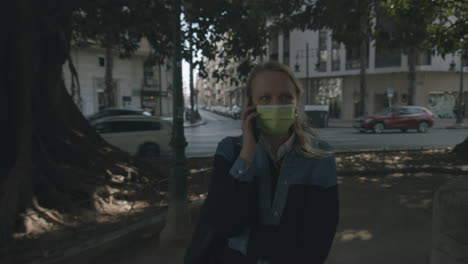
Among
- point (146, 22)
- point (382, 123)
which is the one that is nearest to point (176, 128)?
point (146, 22)

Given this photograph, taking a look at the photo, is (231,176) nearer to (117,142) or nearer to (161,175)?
(161,175)

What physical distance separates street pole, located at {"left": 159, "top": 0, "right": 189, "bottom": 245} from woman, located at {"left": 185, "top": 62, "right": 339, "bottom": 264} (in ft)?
9.43

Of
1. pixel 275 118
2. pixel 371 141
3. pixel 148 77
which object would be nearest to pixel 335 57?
pixel 371 141

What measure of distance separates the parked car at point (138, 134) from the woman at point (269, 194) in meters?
9.94

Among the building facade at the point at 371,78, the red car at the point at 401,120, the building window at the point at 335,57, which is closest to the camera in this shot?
the red car at the point at 401,120

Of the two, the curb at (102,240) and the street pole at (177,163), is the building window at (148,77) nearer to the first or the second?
the curb at (102,240)

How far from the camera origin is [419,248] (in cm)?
401

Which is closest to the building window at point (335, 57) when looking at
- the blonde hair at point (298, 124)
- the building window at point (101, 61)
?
the building window at point (101, 61)

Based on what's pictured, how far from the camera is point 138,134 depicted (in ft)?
37.4

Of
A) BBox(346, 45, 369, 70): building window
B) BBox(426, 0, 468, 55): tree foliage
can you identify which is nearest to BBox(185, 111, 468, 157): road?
BBox(426, 0, 468, 55): tree foliage

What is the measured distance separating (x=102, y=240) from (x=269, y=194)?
329cm

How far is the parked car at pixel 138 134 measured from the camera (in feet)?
36.6

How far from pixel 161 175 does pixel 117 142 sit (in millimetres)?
4432

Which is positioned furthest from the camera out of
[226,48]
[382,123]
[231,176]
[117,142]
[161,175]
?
[382,123]
